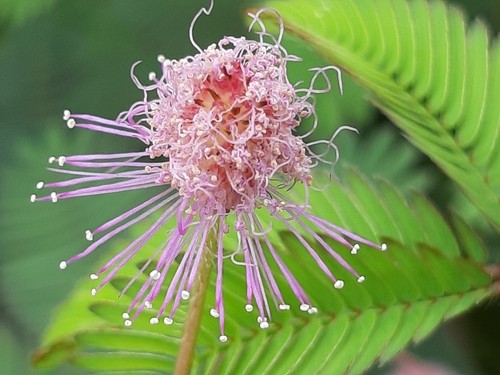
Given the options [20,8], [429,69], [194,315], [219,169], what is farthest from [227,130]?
[20,8]

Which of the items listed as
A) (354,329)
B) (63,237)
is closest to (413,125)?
(354,329)

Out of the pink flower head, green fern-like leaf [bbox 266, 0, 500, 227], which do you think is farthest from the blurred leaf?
the pink flower head

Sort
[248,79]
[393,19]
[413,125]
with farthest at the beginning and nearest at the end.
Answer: [393,19]
[413,125]
[248,79]

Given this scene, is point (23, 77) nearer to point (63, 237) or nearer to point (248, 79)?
point (63, 237)

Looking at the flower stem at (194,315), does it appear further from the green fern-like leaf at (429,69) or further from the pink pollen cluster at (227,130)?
the green fern-like leaf at (429,69)

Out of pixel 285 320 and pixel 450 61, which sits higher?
pixel 450 61
